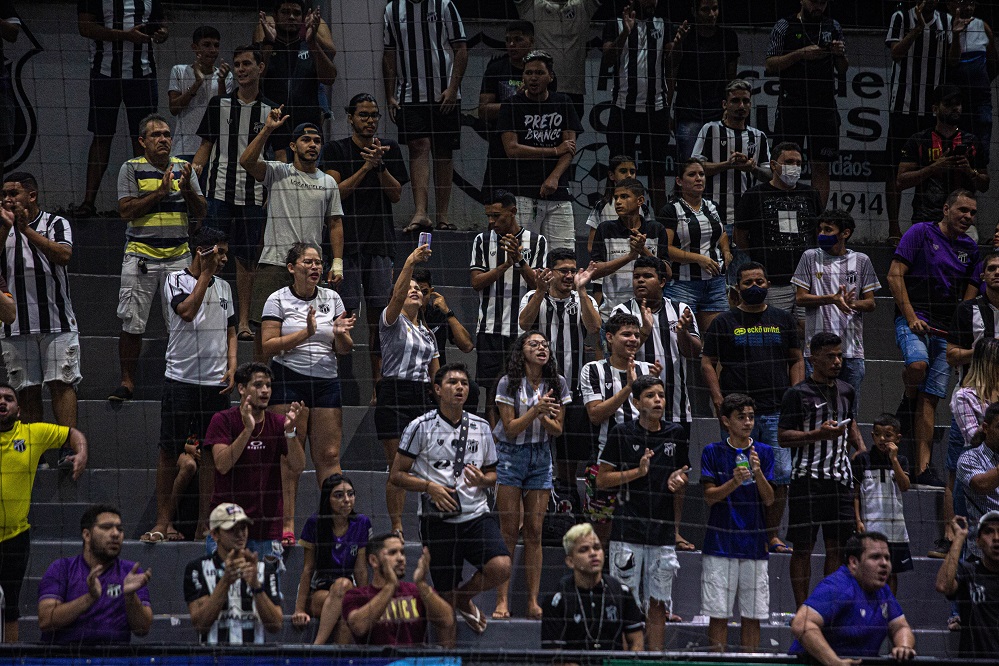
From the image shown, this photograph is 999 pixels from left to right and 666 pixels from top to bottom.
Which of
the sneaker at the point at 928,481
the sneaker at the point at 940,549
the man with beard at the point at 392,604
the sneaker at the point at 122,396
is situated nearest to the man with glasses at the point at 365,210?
the sneaker at the point at 122,396

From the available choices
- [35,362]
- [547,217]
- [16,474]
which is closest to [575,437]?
[547,217]

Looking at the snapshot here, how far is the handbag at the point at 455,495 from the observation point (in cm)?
744

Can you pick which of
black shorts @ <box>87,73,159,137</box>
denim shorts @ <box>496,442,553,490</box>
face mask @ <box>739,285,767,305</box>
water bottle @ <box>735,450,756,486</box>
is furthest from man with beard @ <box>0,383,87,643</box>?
face mask @ <box>739,285,767,305</box>

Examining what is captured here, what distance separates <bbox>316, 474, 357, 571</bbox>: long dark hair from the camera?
7.28 metres

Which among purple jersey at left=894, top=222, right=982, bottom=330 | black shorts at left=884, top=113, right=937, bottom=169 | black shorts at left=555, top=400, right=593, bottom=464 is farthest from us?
black shorts at left=884, top=113, right=937, bottom=169

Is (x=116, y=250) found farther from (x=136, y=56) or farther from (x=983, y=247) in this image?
(x=983, y=247)

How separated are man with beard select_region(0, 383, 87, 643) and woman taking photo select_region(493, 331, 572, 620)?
2.53 m

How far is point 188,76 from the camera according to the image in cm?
1013

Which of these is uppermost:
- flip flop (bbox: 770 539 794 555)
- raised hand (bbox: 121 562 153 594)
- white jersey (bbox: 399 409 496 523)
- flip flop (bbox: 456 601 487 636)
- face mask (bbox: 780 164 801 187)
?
face mask (bbox: 780 164 801 187)

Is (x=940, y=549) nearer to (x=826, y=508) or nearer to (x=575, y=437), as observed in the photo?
(x=826, y=508)

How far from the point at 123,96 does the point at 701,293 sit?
4.96 metres

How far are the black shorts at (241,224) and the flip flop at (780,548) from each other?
170 inches

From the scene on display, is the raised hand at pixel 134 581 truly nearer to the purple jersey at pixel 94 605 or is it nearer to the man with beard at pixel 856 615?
the purple jersey at pixel 94 605

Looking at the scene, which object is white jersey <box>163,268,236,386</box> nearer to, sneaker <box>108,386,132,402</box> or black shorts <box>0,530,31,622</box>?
sneaker <box>108,386,132,402</box>
